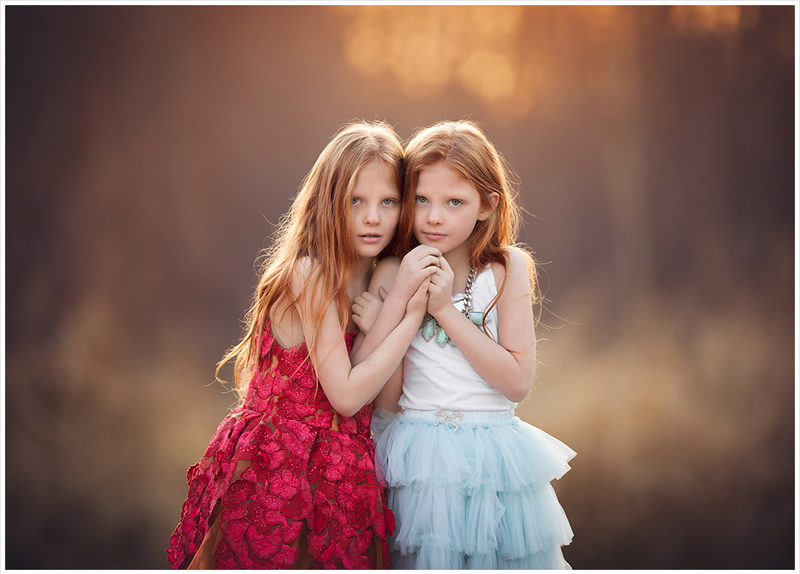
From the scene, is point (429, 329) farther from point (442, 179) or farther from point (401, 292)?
point (442, 179)

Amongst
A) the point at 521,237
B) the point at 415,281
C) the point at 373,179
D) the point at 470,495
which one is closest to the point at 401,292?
the point at 415,281

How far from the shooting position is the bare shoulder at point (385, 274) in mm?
1681

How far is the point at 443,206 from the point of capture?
5.27 feet

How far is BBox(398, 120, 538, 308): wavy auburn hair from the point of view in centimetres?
161

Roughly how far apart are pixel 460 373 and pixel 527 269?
0.91 ft

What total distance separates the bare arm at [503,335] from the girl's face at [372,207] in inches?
6.0

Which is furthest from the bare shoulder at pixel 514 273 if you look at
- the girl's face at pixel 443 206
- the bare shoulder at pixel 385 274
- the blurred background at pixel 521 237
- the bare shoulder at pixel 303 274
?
the blurred background at pixel 521 237

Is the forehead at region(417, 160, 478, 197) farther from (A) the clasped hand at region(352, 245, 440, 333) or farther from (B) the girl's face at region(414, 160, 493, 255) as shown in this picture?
(A) the clasped hand at region(352, 245, 440, 333)

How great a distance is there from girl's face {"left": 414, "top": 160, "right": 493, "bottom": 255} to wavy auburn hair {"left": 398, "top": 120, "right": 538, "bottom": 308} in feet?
0.04

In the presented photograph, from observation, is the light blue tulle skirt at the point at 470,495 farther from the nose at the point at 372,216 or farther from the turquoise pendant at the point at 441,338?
the nose at the point at 372,216

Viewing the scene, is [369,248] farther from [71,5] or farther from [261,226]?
[71,5]

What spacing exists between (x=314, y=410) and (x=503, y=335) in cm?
42

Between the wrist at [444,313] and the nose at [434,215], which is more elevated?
the nose at [434,215]

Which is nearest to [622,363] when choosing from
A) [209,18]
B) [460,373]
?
[460,373]
